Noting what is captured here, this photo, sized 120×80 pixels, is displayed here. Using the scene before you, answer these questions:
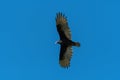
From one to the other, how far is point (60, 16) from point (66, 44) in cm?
242

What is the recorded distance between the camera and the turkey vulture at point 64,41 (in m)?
92.6

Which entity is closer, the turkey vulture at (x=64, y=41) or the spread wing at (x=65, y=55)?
the turkey vulture at (x=64, y=41)

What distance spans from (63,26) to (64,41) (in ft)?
4.68

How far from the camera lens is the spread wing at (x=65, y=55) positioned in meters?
93.7

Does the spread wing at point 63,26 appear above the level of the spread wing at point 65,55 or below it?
above

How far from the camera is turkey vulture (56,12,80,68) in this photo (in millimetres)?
92562

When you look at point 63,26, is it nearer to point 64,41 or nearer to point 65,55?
point 64,41

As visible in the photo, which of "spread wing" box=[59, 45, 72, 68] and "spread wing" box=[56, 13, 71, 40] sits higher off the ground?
"spread wing" box=[56, 13, 71, 40]

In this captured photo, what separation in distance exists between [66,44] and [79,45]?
5.98 ft

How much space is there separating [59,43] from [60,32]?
1169 millimetres

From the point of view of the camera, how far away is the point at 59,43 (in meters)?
93.8

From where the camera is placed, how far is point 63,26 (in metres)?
92.6

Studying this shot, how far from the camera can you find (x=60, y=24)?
92750 mm

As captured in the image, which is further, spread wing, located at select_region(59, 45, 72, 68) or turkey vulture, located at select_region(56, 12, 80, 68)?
spread wing, located at select_region(59, 45, 72, 68)
